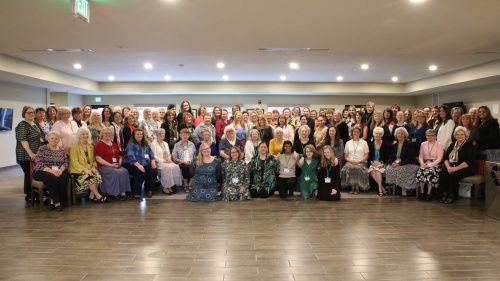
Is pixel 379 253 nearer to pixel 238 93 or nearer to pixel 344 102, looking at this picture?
pixel 238 93

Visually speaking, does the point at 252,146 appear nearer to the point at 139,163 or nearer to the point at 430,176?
the point at 139,163

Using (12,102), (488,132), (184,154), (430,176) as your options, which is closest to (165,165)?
(184,154)

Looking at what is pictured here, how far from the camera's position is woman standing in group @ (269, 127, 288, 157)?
6285 millimetres

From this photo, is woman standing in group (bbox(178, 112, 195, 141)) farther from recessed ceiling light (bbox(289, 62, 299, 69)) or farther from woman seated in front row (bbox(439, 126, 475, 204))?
woman seated in front row (bbox(439, 126, 475, 204))

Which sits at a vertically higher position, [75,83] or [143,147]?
[75,83]

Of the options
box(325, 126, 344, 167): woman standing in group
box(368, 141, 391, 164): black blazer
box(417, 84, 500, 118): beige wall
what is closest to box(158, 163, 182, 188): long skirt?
box(325, 126, 344, 167): woman standing in group

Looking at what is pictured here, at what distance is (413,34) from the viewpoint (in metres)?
5.63

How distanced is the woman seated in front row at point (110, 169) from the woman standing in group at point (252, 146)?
217 centimetres

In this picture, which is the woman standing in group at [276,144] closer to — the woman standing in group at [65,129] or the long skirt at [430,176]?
the long skirt at [430,176]

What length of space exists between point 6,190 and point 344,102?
1276cm

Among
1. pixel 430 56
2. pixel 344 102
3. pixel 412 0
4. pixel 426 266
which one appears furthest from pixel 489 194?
pixel 344 102

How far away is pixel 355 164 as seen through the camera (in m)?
6.46

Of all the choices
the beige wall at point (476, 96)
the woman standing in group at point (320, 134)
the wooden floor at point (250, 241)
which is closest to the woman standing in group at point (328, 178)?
the wooden floor at point (250, 241)

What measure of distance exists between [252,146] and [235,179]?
0.75 m
